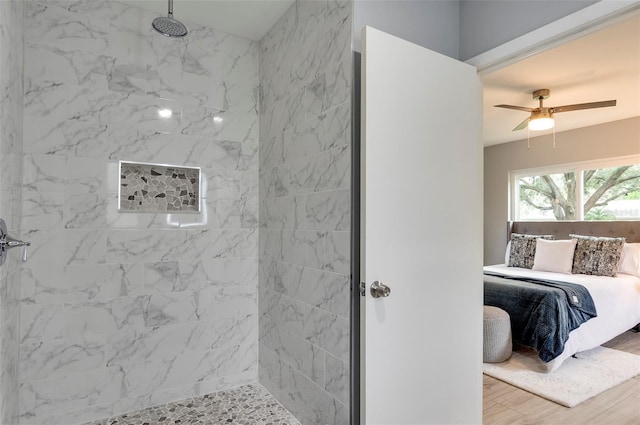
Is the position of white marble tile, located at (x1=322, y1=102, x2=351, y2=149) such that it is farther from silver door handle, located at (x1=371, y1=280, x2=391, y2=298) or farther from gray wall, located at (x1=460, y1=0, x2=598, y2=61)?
gray wall, located at (x1=460, y1=0, x2=598, y2=61)

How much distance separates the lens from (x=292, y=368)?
2.33 metres

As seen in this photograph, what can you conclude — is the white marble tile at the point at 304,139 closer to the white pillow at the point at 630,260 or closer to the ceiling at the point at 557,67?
the ceiling at the point at 557,67

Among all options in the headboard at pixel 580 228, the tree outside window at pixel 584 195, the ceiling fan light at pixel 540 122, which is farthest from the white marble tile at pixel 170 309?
the tree outside window at pixel 584 195

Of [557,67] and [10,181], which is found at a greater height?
[557,67]

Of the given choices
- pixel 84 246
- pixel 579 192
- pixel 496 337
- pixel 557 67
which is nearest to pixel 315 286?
pixel 84 246

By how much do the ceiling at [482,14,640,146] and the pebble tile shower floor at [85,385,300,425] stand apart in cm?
266

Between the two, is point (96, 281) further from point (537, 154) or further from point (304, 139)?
point (537, 154)

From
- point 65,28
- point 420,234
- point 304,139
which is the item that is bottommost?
point 420,234

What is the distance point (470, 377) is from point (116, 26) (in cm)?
299

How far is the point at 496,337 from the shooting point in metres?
3.25

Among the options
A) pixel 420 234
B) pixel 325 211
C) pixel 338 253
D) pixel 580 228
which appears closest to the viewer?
pixel 420 234

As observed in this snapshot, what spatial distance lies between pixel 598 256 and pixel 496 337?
2.10 meters

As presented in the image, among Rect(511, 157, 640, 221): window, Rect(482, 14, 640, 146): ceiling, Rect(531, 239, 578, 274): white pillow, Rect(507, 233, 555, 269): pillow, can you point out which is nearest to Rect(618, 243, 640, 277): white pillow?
Rect(531, 239, 578, 274): white pillow

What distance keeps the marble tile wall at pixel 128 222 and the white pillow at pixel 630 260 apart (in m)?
4.28
